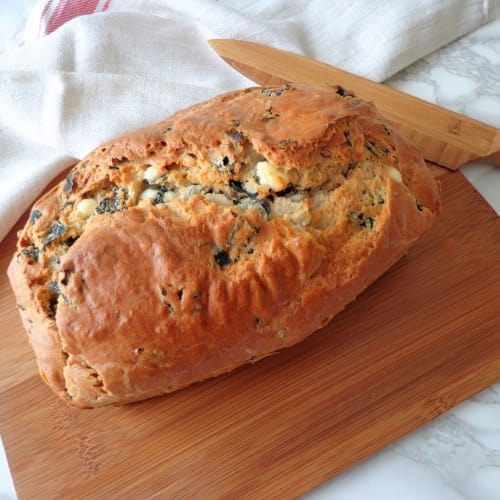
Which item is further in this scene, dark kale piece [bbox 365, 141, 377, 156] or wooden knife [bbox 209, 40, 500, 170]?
wooden knife [bbox 209, 40, 500, 170]

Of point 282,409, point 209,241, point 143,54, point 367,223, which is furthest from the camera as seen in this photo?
point 143,54

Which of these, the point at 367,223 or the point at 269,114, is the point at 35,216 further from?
the point at 367,223

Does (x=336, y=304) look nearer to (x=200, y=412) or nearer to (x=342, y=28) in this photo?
(x=200, y=412)

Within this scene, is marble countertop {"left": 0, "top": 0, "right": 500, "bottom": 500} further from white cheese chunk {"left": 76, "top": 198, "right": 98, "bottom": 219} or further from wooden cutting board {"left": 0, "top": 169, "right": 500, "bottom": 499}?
white cheese chunk {"left": 76, "top": 198, "right": 98, "bottom": 219}

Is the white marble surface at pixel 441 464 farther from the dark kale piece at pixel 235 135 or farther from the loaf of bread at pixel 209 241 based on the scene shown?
the dark kale piece at pixel 235 135

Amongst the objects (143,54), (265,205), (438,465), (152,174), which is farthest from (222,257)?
(143,54)

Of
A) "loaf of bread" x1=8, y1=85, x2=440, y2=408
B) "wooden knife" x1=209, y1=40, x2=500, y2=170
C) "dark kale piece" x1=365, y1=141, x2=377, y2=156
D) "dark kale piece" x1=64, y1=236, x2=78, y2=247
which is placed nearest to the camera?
"loaf of bread" x1=8, y1=85, x2=440, y2=408

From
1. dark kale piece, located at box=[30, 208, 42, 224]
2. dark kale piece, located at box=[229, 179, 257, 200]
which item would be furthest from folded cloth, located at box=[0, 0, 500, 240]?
dark kale piece, located at box=[229, 179, 257, 200]
